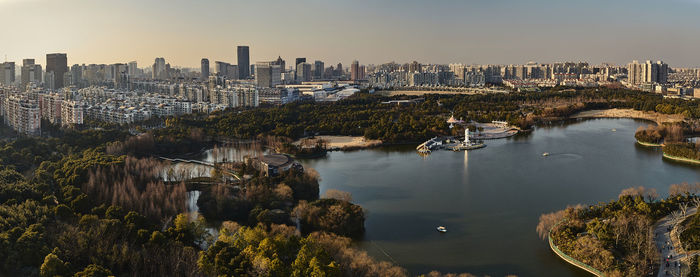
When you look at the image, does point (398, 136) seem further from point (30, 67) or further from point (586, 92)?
point (30, 67)

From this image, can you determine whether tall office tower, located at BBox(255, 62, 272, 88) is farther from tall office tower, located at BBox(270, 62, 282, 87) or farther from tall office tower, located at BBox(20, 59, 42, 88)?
tall office tower, located at BBox(20, 59, 42, 88)

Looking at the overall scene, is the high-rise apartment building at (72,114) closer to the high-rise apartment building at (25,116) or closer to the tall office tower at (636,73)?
the high-rise apartment building at (25,116)

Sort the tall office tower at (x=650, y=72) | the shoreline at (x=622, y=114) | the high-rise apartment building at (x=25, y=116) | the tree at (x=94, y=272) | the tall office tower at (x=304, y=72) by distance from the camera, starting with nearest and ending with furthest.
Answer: the tree at (x=94, y=272) < the high-rise apartment building at (x=25, y=116) < the shoreline at (x=622, y=114) < the tall office tower at (x=650, y=72) < the tall office tower at (x=304, y=72)

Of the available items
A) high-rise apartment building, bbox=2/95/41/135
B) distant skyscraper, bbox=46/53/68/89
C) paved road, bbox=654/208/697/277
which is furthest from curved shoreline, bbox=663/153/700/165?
distant skyscraper, bbox=46/53/68/89

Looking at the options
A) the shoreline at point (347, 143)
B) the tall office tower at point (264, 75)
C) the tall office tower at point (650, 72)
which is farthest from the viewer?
the tall office tower at point (650, 72)

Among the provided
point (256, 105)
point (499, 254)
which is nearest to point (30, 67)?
point (256, 105)

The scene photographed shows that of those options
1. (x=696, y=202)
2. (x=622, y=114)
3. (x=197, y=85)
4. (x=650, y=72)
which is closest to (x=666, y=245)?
(x=696, y=202)

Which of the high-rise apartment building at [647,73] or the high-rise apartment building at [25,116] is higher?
the high-rise apartment building at [647,73]

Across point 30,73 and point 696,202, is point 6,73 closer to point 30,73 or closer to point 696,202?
point 30,73

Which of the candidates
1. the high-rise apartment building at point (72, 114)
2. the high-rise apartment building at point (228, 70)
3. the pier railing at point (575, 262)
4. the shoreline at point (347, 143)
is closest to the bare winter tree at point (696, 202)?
the pier railing at point (575, 262)
